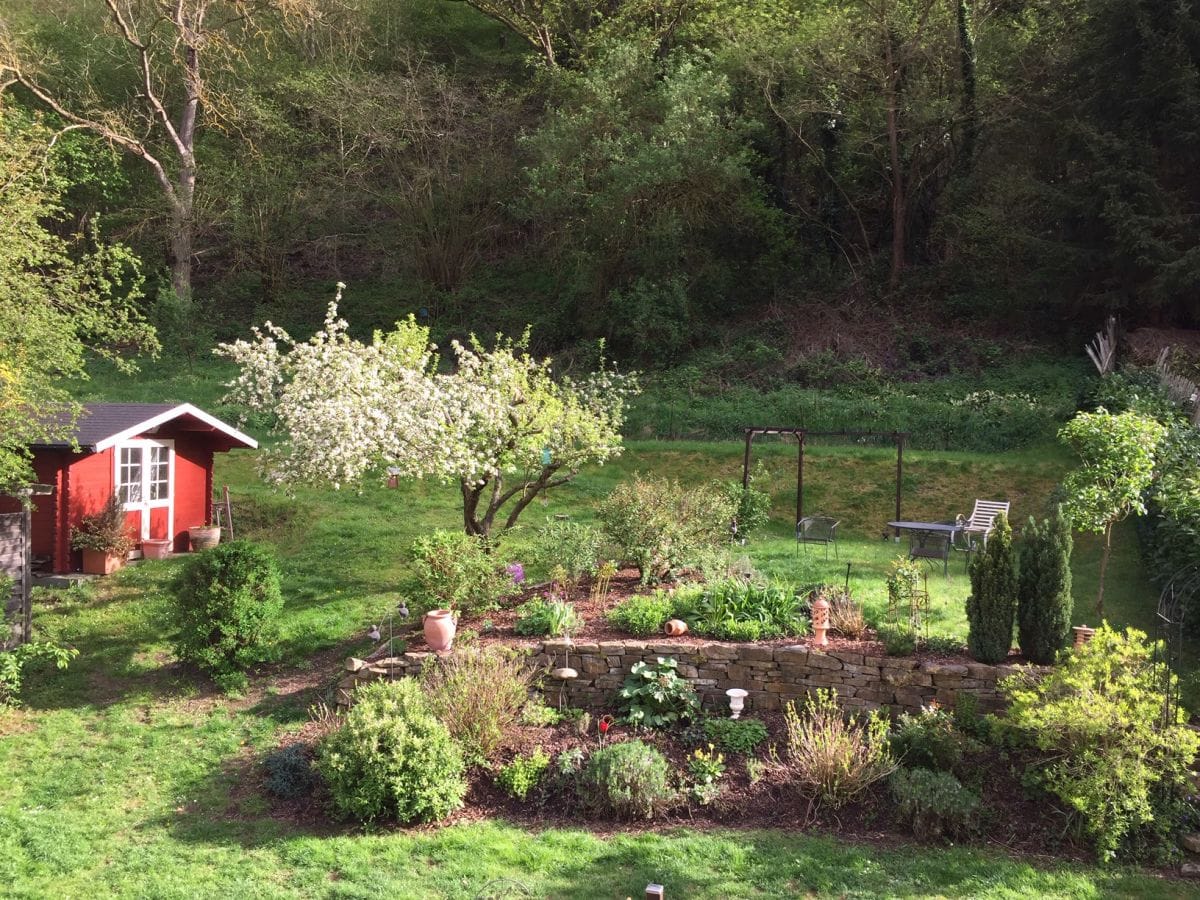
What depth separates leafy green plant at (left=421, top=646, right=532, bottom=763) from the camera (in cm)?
798

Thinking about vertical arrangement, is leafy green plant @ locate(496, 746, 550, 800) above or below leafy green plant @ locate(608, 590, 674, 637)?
below

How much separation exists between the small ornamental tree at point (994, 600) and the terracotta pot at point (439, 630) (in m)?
4.90

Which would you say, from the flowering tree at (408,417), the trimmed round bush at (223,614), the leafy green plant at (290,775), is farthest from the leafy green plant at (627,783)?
the trimmed round bush at (223,614)

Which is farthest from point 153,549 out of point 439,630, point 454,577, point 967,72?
point 967,72

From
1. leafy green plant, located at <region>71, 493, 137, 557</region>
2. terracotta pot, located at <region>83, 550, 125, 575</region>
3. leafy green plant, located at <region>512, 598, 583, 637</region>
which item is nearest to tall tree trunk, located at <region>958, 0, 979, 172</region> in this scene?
leafy green plant, located at <region>512, 598, 583, 637</region>

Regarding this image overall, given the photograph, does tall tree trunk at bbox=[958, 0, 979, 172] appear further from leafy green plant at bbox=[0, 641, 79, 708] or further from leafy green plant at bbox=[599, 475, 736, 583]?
leafy green plant at bbox=[0, 641, 79, 708]

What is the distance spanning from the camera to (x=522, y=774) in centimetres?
771

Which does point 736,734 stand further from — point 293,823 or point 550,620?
point 293,823

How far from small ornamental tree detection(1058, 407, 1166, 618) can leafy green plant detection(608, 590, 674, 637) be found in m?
4.13

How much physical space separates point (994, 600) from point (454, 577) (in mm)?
5298

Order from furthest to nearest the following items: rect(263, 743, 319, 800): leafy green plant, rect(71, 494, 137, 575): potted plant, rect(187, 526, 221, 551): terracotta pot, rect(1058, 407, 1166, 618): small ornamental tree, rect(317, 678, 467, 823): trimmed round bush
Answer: rect(187, 526, 221, 551): terracotta pot, rect(71, 494, 137, 575): potted plant, rect(1058, 407, 1166, 618): small ornamental tree, rect(263, 743, 319, 800): leafy green plant, rect(317, 678, 467, 823): trimmed round bush

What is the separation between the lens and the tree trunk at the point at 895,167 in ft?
77.4

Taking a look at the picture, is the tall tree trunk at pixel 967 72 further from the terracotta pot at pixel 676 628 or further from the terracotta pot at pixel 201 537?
the terracotta pot at pixel 201 537

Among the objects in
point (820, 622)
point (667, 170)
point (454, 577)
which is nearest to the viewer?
point (820, 622)
